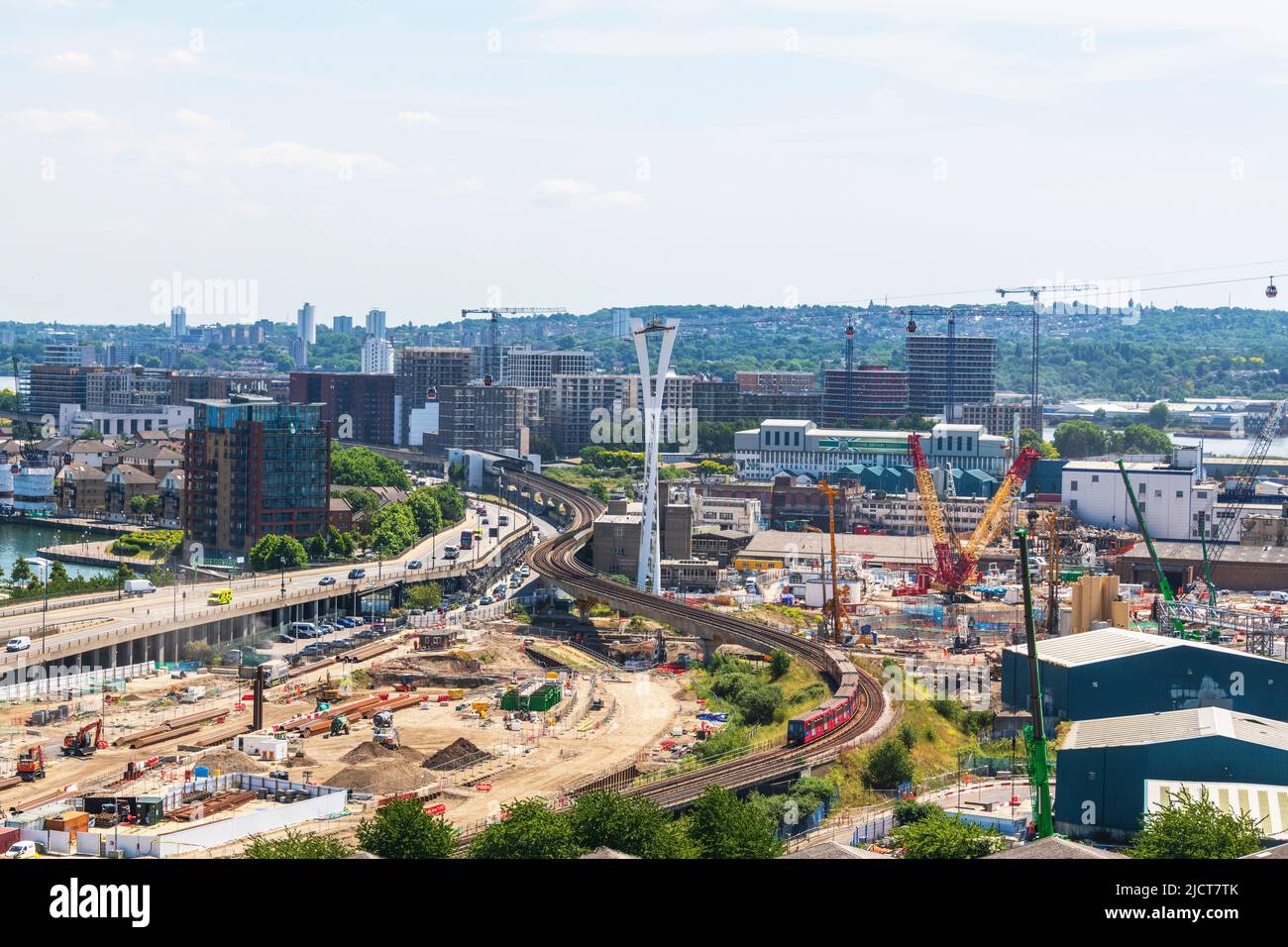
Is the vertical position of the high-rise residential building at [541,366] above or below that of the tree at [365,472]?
above

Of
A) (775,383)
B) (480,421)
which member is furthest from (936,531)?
(775,383)

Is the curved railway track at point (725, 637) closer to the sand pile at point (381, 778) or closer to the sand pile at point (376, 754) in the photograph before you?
the sand pile at point (381, 778)

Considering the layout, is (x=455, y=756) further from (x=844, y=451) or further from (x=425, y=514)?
(x=844, y=451)

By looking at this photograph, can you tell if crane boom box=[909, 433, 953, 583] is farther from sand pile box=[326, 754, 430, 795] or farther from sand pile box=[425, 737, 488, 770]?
sand pile box=[326, 754, 430, 795]

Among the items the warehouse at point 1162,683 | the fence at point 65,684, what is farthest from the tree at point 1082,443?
the warehouse at point 1162,683

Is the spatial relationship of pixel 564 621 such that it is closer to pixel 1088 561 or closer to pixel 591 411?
pixel 1088 561
